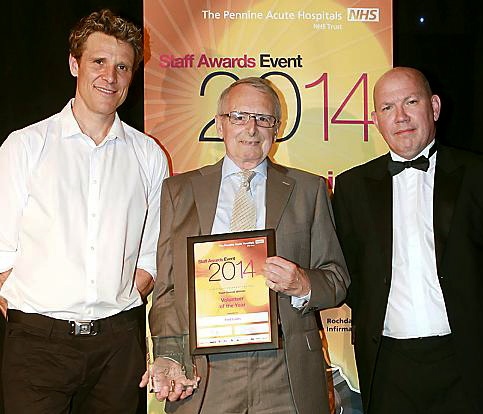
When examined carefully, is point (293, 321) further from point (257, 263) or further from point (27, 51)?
point (27, 51)

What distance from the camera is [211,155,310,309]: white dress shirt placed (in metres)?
3.00

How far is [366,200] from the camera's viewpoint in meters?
3.40

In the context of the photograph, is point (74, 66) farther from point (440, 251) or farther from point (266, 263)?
point (440, 251)

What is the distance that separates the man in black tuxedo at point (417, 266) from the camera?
10.3 feet

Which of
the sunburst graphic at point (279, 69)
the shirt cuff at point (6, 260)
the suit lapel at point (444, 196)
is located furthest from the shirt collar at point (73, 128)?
the suit lapel at point (444, 196)

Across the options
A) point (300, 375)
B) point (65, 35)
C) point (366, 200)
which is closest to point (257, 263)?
point (300, 375)

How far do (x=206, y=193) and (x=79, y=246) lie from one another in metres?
0.64

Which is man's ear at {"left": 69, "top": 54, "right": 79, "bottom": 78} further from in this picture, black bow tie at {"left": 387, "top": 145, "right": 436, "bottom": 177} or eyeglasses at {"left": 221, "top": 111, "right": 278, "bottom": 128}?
black bow tie at {"left": 387, "top": 145, "right": 436, "bottom": 177}

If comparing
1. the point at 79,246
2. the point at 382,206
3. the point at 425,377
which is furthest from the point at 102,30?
the point at 425,377

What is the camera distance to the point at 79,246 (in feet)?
10.7

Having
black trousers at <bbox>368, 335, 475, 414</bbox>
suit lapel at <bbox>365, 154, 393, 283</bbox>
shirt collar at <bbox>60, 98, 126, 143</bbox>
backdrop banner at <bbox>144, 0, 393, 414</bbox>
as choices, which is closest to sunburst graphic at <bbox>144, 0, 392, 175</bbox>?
backdrop banner at <bbox>144, 0, 393, 414</bbox>

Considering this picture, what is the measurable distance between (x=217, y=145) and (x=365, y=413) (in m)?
1.68

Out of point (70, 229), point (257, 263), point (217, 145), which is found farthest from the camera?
point (217, 145)

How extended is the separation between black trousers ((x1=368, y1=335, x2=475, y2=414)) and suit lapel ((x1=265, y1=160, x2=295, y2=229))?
796 millimetres
